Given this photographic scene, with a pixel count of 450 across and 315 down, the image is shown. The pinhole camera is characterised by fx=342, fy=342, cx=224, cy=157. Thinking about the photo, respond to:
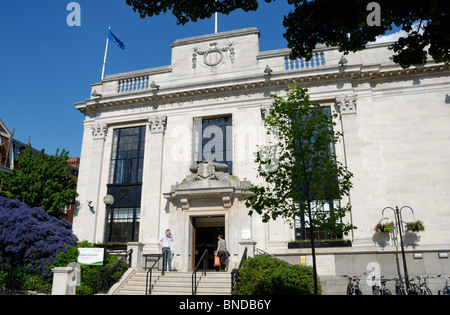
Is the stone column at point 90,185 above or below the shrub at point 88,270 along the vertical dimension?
above

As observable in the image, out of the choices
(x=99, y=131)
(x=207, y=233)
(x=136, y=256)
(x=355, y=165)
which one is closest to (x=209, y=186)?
(x=207, y=233)

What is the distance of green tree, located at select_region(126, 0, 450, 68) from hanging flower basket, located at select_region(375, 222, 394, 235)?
10843 millimetres

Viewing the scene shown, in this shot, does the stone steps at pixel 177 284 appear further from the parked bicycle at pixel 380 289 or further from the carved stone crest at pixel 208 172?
the parked bicycle at pixel 380 289

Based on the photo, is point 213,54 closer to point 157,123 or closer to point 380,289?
point 157,123

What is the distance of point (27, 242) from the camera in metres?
16.2

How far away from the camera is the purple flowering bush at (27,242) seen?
1577 centimetres

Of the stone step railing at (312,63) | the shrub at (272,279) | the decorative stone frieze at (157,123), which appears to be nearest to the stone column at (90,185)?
the decorative stone frieze at (157,123)

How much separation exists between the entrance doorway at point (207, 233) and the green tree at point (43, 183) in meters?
8.39

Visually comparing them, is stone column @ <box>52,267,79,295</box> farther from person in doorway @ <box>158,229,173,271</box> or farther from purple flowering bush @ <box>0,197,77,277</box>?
person in doorway @ <box>158,229,173,271</box>

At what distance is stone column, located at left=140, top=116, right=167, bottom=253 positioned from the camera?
1997 cm

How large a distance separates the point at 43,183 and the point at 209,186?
34.8ft

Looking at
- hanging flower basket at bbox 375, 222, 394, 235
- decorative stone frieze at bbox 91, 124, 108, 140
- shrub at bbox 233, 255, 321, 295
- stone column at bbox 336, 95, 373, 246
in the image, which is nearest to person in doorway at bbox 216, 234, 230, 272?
shrub at bbox 233, 255, 321, 295
